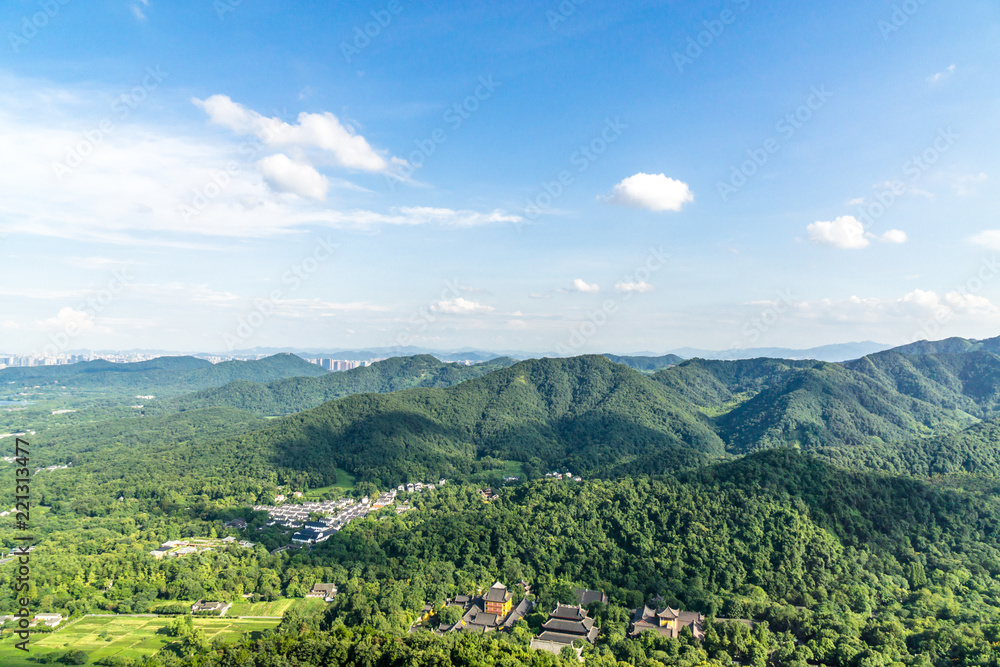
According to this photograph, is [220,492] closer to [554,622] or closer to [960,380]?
[554,622]

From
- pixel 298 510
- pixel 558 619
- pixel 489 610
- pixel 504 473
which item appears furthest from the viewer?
pixel 504 473

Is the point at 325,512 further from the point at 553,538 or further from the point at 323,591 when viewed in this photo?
the point at 553,538

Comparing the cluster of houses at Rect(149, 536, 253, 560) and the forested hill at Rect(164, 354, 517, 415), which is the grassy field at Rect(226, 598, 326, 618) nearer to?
the cluster of houses at Rect(149, 536, 253, 560)

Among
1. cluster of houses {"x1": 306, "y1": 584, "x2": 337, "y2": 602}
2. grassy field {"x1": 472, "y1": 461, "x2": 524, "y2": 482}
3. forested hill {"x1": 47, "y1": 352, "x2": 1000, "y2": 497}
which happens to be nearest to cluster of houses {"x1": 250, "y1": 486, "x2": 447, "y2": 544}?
forested hill {"x1": 47, "y1": 352, "x2": 1000, "y2": 497}

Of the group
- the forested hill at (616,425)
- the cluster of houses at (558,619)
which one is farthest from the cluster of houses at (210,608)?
the forested hill at (616,425)

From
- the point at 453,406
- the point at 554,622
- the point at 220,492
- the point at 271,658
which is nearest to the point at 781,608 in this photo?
the point at 554,622

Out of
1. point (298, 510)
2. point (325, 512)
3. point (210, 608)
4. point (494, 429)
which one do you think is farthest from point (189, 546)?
point (494, 429)
